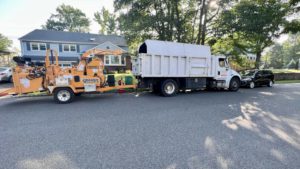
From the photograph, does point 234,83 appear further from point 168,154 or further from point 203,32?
point 168,154

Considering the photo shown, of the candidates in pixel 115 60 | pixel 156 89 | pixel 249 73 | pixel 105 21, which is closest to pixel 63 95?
pixel 156 89

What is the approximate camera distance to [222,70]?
10242 millimetres

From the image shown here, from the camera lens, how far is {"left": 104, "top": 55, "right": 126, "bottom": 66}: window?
24891 mm

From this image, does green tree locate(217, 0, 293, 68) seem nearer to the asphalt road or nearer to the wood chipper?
the asphalt road

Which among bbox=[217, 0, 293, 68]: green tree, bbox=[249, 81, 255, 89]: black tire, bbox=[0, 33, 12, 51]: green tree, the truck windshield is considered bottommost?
Result: bbox=[249, 81, 255, 89]: black tire

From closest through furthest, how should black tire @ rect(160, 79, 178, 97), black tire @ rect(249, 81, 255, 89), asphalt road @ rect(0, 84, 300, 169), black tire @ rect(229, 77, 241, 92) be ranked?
asphalt road @ rect(0, 84, 300, 169), black tire @ rect(160, 79, 178, 97), black tire @ rect(229, 77, 241, 92), black tire @ rect(249, 81, 255, 89)

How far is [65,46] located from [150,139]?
26596 mm

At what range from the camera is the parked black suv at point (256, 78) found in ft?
41.4

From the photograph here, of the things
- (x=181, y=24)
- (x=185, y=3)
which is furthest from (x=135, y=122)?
(x=185, y=3)

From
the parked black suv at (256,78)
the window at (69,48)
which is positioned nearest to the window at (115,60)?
the window at (69,48)

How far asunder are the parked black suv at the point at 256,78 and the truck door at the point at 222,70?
354cm

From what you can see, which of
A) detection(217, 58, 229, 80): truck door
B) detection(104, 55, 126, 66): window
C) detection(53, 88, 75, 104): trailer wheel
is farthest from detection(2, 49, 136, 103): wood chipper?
detection(104, 55, 126, 66): window

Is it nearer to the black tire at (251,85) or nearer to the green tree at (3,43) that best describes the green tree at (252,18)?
the black tire at (251,85)

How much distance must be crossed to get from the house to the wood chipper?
1536 cm
